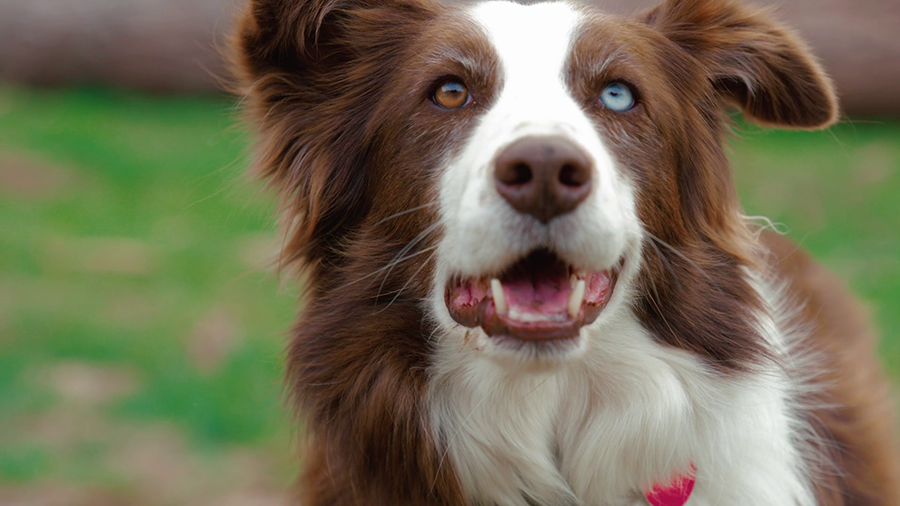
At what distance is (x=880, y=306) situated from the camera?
23.6 feet

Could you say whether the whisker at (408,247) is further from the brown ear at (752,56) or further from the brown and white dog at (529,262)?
the brown ear at (752,56)

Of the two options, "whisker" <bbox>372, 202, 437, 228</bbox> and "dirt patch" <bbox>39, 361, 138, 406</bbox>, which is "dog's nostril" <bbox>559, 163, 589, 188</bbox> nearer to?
"whisker" <bbox>372, 202, 437, 228</bbox>

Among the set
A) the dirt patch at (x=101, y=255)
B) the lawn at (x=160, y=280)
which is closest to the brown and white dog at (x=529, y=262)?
the lawn at (x=160, y=280)

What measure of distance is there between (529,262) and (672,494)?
93 cm

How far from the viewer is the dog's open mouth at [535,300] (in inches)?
106

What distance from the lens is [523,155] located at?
2.50 metres

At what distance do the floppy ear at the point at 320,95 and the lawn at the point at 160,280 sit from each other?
0.30m

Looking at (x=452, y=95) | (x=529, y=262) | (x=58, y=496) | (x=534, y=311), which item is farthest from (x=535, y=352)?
(x=58, y=496)

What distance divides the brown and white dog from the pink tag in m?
0.02

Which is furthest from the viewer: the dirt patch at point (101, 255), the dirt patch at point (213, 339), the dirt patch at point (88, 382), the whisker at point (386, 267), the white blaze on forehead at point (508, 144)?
the dirt patch at point (101, 255)

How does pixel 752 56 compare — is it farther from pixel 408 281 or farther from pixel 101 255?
pixel 101 255

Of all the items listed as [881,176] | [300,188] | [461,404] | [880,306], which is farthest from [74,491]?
[881,176]

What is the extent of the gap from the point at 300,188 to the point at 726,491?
6.10 feet

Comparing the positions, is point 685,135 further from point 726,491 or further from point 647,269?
point 726,491
